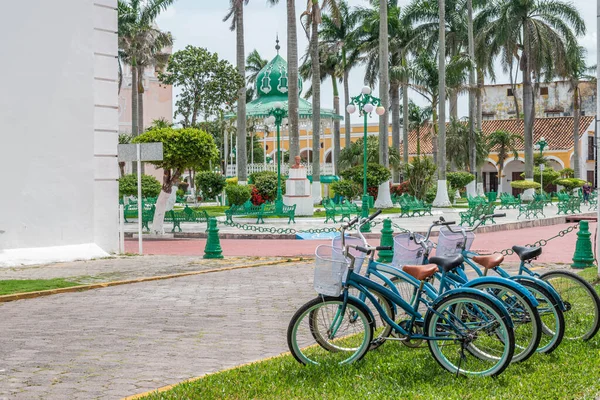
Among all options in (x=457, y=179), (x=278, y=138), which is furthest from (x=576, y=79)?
(x=278, y=138)

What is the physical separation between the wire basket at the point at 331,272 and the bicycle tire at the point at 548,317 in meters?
1.56

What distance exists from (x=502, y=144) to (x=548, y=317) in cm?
5659

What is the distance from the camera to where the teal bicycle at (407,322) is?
5457 millimetres

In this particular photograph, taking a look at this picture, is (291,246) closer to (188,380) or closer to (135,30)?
(188,380)

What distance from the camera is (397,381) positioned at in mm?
5328

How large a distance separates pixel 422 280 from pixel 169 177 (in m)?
17.9

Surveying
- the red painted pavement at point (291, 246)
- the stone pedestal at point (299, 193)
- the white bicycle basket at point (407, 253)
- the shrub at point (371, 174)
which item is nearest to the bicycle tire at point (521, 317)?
the white bicycle basket at point (407, 253)

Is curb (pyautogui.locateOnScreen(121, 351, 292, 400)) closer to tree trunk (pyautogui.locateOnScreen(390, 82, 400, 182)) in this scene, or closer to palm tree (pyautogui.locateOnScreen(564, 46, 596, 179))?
tree trunk (pyautogui.locateOnScreen(390, 82, 400, 182))

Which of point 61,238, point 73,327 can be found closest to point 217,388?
point 73,327

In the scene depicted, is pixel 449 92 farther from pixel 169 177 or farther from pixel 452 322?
pixel 452 322

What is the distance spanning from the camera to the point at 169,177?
2317cm

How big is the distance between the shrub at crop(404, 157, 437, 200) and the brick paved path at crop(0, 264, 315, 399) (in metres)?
27.9

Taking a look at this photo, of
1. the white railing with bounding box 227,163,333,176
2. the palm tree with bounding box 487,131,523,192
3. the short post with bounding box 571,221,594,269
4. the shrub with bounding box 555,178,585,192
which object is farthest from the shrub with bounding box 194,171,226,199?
the palm tree with bounding box 487,131,523,192

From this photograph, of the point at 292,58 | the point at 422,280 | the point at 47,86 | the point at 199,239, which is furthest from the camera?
the point at 292,58
